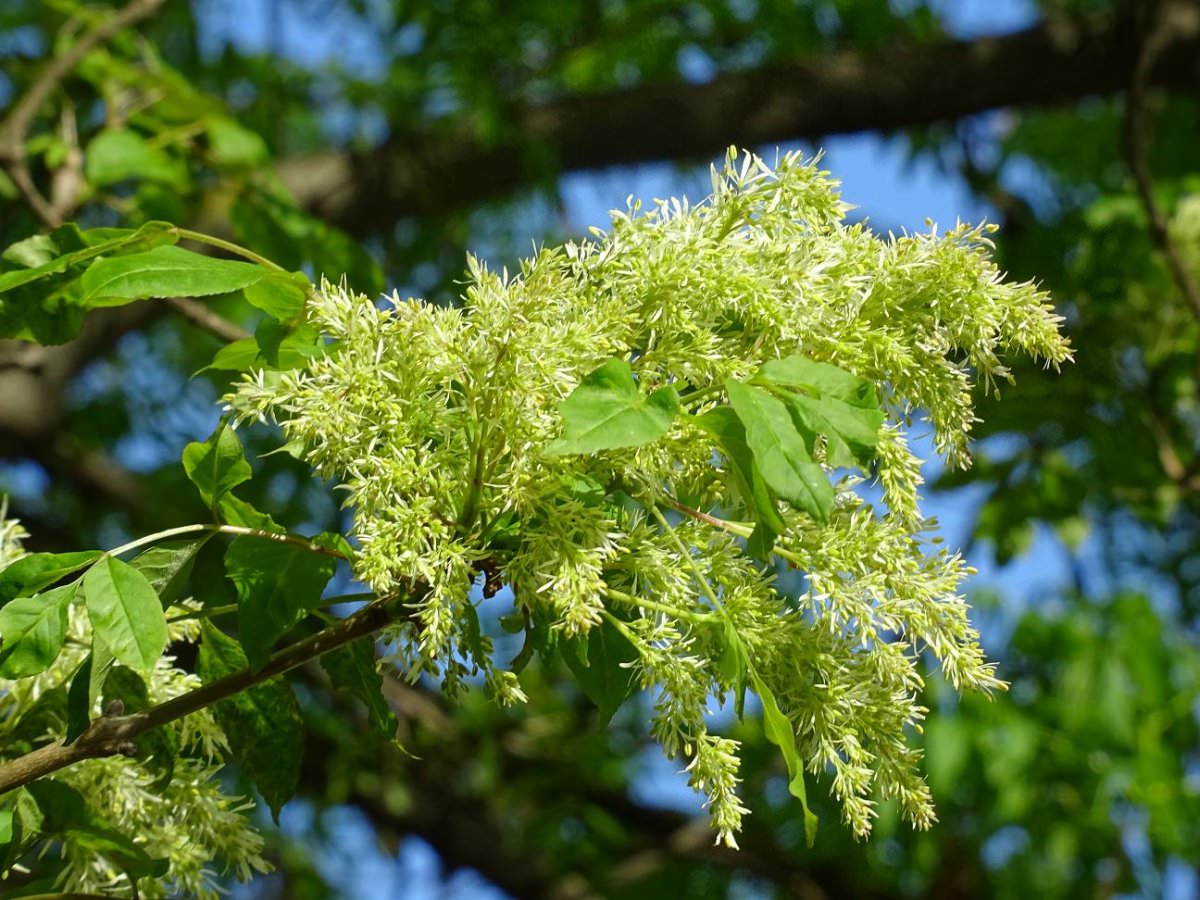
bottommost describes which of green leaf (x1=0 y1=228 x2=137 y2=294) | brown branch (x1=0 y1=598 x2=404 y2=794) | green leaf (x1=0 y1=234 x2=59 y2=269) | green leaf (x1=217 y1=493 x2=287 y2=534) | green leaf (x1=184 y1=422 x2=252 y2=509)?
brown branch (x1=0 y1=598 x2=404 y2=794)

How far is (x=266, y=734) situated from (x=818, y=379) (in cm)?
63

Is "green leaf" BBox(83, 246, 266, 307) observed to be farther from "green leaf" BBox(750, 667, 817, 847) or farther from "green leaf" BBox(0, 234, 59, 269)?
"green leaf" BBox(750, 667, 817, 847)

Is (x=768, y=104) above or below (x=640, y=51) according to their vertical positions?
below

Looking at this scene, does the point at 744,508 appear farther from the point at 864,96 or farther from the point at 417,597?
the point at 864,96

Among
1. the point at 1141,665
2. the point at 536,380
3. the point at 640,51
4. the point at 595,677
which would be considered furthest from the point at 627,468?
the point at 640,51

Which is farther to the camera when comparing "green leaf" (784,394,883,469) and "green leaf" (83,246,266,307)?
"green leaf" (83,246,266,307)

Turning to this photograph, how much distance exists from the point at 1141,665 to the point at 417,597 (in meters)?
2.98

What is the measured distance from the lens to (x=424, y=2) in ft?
13.0

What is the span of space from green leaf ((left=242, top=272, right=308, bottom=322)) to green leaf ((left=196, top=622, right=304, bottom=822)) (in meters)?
0.31

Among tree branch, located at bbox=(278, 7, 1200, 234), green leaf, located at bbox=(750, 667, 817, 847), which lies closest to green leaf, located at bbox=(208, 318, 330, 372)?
green leaf, located at bbox=(750, 667, 817, 847)

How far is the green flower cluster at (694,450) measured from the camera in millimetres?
1162

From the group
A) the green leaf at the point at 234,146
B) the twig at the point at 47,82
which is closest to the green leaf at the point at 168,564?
the twig at the point at 47,82

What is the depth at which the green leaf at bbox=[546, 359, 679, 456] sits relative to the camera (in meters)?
1.05

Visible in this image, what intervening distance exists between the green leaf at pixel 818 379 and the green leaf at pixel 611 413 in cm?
8
